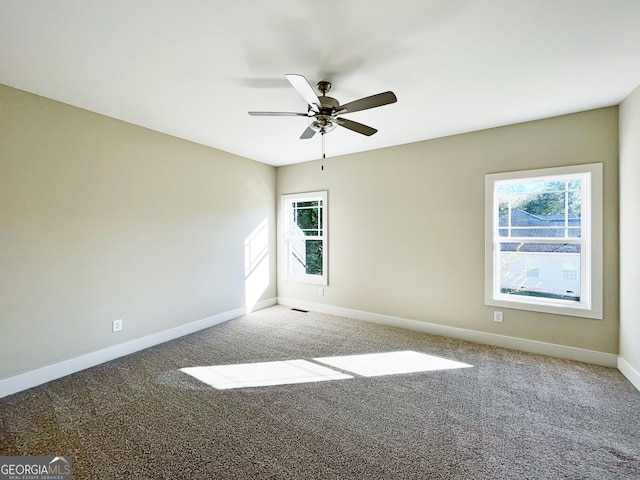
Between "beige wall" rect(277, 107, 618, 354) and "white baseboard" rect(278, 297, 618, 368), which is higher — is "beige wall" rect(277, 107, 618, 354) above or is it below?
above

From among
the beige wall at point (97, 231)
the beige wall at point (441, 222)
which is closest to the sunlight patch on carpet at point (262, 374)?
the beige wall at point (97, 231)

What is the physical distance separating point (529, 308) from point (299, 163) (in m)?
3.94

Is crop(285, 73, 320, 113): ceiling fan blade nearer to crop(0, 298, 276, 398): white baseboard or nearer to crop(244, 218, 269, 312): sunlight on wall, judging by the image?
crop(244, 218, 269, 312): sunlight on wall

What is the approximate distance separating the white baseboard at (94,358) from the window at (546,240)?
3.80m

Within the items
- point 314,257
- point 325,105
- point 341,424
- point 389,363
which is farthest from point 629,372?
point 314,257

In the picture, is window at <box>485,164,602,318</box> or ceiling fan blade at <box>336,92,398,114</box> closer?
ceiling fan blade at <box>336,92,398,114</box>

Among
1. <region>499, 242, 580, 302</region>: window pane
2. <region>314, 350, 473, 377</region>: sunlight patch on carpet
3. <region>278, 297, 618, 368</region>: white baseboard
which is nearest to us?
<region>314, 350, 473, 377</region>: sunlight patch on carpet

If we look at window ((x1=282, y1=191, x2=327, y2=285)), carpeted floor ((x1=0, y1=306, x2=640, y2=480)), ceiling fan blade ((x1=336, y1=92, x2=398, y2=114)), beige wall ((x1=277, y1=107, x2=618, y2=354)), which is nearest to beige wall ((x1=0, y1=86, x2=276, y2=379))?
carpeted floor ((x1=0, y1=306, x2=640, y2=480))

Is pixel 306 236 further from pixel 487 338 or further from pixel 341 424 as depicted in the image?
pixel 341 424

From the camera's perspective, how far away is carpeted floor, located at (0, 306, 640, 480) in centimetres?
167

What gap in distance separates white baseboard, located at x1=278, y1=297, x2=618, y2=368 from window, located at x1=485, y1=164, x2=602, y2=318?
396 millimetres

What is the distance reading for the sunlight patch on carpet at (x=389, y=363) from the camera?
112 inches

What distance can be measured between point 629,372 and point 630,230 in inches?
50.9

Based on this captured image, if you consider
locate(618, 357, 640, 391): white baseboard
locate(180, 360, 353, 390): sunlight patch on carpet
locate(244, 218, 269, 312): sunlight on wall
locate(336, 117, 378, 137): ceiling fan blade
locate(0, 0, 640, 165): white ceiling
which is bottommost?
locate(180, 360, 353, 390): sunlight patch on carpet
